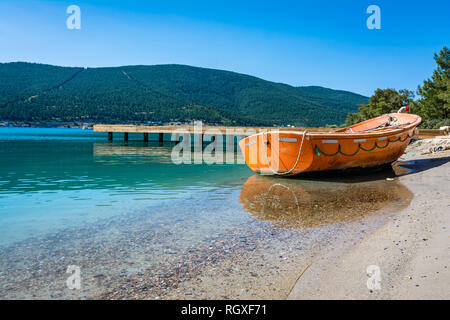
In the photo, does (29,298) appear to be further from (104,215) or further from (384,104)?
(384,104)

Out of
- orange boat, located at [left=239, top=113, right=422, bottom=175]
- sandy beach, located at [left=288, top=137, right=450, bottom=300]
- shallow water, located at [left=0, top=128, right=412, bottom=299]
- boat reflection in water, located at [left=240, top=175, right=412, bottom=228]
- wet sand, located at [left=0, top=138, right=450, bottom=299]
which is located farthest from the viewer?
orange boat, located at [left=239, top=113, right=422, bottom=175]

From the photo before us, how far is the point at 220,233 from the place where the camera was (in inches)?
197

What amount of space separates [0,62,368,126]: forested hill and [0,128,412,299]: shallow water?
330ft

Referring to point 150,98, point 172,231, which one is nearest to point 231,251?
point 172,231

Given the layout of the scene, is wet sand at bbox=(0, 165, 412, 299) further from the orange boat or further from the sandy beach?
the orange boat

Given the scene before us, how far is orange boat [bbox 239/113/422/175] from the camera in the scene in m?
9.84

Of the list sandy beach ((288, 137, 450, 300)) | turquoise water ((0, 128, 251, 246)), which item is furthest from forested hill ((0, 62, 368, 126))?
sandy beach ((288, 137, 450, 300))

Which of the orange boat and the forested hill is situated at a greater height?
the forested hill

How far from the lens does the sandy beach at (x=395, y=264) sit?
9.21ft

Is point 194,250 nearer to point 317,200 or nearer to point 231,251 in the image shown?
point 231,251

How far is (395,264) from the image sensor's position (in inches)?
132

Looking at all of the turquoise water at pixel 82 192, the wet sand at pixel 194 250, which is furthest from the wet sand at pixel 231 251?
the turquoise water at pixel 82 192

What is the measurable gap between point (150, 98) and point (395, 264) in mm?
131235

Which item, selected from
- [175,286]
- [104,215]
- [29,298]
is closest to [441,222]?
[175,286]
